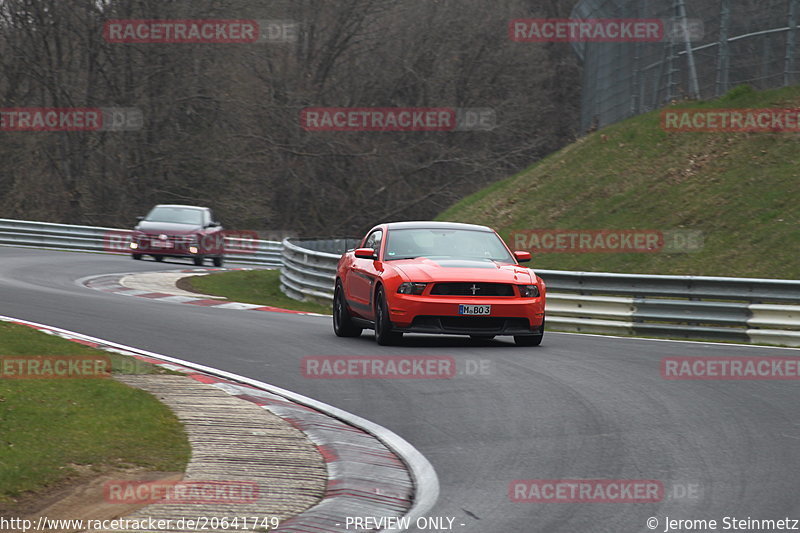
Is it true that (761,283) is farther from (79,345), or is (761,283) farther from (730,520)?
(730,520)

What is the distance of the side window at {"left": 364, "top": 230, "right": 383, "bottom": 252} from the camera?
1459cm

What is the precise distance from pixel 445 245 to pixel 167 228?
1772 cm

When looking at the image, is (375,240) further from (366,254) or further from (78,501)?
(78,501)

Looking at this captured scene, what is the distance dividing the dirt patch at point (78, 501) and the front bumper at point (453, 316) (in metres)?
6.44

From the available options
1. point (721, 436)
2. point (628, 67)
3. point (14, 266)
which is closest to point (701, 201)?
point (628, 67)

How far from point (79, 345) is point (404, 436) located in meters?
5.38

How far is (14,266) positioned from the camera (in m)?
26.9

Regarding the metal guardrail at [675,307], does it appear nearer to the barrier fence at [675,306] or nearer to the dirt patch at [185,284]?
the barrier fence at [675,306]

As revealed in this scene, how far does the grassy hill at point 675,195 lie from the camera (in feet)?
72.4

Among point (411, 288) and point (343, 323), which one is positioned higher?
point (411, 288)

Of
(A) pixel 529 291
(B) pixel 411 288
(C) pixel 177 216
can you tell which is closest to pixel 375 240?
(B) pixel 411 288

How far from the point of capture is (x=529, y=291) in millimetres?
13312

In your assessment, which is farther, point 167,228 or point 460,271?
point 167,228

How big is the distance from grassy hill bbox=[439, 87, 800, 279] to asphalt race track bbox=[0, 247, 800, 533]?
25.8ft
